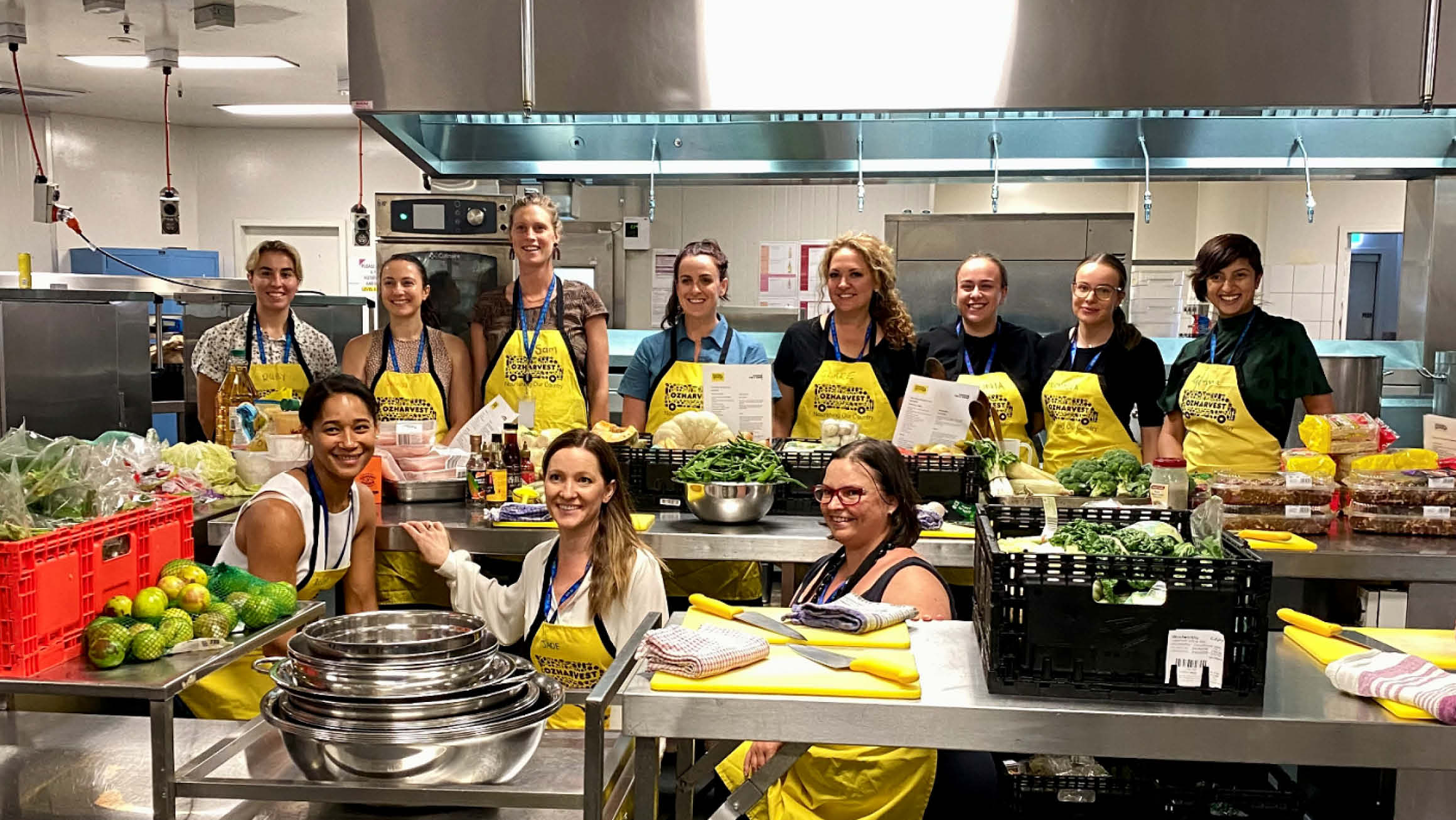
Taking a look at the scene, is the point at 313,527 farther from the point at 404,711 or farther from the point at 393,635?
the point at 404,711

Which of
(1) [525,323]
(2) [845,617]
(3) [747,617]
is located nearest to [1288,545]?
(2) [845,617]

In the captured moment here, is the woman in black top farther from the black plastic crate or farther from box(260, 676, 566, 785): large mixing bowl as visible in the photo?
box(260, 676, 566, 785): large mixing bowl

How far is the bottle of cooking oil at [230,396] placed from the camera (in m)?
4.40

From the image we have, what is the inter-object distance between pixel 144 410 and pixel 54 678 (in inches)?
183

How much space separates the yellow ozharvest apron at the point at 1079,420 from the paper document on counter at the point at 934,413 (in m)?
0.65

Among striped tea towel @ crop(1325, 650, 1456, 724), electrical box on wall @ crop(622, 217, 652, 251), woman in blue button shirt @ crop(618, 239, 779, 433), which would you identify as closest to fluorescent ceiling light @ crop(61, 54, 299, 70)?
electrical box on wall @ crop(622, 217, 652, 251)

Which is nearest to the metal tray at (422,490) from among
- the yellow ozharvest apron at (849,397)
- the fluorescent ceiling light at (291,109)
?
the yellow ozharvest apron at (849,397)

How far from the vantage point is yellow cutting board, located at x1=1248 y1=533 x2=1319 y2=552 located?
3164 mm

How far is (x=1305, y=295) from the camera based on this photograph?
9.18 m

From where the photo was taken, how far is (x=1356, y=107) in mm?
3662

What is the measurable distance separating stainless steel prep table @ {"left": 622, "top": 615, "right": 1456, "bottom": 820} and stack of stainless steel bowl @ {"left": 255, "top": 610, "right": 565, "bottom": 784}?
194 mm

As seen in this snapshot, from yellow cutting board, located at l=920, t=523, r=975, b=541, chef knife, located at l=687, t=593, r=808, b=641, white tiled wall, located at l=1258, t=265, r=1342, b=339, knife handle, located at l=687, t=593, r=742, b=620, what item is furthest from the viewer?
white tiled wall, located at l=1258, t=265, r=1342, b=339

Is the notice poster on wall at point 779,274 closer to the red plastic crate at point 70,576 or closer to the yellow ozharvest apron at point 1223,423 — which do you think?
the yellow ozharvest apron at point 1223,423

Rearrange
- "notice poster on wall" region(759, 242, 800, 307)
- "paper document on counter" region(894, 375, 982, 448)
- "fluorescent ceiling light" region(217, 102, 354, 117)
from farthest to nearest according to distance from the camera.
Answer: "fluorescent ceiling light" region(217, 102, 354, 117) → "notice poster on wall" region(759, 242, 800, 307) → "paper document on counter" region(894, 375, 982, 448)
